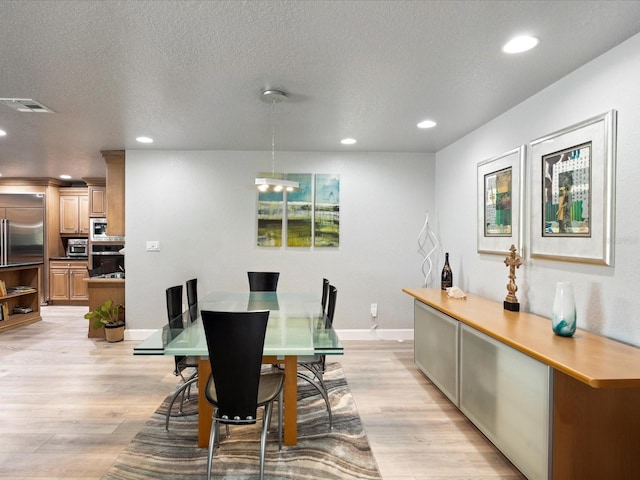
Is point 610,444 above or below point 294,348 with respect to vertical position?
below

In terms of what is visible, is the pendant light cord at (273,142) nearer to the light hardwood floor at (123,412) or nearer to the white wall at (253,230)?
the white wall at (253,230)

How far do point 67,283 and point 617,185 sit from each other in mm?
8634

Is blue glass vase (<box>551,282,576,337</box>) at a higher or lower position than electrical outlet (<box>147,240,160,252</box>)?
lower

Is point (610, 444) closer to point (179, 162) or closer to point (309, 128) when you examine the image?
point (309, 128)

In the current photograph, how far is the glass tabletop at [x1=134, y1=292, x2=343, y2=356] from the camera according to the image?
2098 mm

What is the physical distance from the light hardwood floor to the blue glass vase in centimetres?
88

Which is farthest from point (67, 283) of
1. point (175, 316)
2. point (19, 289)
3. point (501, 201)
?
point (501, 201)

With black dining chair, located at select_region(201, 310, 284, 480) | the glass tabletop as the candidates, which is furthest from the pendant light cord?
black dining chair, located at select_region(201, 310, 284, 480)

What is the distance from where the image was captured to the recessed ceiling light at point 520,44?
208cm

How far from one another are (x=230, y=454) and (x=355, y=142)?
10.9ft

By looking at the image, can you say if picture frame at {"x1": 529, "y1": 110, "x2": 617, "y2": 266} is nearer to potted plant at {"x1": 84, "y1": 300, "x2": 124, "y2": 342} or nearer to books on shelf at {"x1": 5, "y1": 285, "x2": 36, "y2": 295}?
potted plant at {"x1": 84, "y1": 300, "x2": 124, "y2": 342}

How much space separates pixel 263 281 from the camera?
4.38 metres

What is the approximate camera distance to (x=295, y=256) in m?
5.00

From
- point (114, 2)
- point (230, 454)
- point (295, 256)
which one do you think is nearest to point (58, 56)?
point (114, 2)
